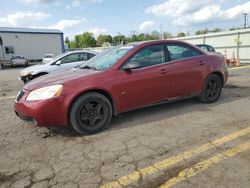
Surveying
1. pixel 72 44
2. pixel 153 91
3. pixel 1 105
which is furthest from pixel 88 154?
pixel 72 44

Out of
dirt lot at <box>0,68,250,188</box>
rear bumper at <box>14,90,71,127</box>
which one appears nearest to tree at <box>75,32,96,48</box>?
dirt lot at <box>0,68,250,188</box>

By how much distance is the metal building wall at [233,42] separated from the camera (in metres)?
17.7

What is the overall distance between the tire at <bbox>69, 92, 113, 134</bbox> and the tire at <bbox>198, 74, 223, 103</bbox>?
8.29 feet

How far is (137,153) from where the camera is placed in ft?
11.2

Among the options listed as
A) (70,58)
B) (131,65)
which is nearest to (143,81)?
(131,65)

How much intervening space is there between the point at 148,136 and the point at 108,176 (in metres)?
1.30

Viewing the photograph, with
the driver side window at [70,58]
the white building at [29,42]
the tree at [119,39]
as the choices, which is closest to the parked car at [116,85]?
the driver side window at [70,58]

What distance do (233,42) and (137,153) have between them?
715 inches

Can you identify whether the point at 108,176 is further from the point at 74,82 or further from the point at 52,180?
the point at 74,82

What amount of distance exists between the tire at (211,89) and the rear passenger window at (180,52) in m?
0.72

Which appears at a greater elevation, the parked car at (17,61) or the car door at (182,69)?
the parked car at (17,61)

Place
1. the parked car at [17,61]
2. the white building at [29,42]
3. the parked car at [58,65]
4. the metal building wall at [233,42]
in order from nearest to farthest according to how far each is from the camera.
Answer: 1. the parked car at [58,65]
2. the metal building wall at [233,42]
3. the parked car at [17,61]
4. the white building at [29,42]

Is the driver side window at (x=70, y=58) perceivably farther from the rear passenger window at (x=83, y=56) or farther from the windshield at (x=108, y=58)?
the windshield at (x=108, y=58)

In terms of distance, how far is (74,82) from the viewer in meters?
4.05
